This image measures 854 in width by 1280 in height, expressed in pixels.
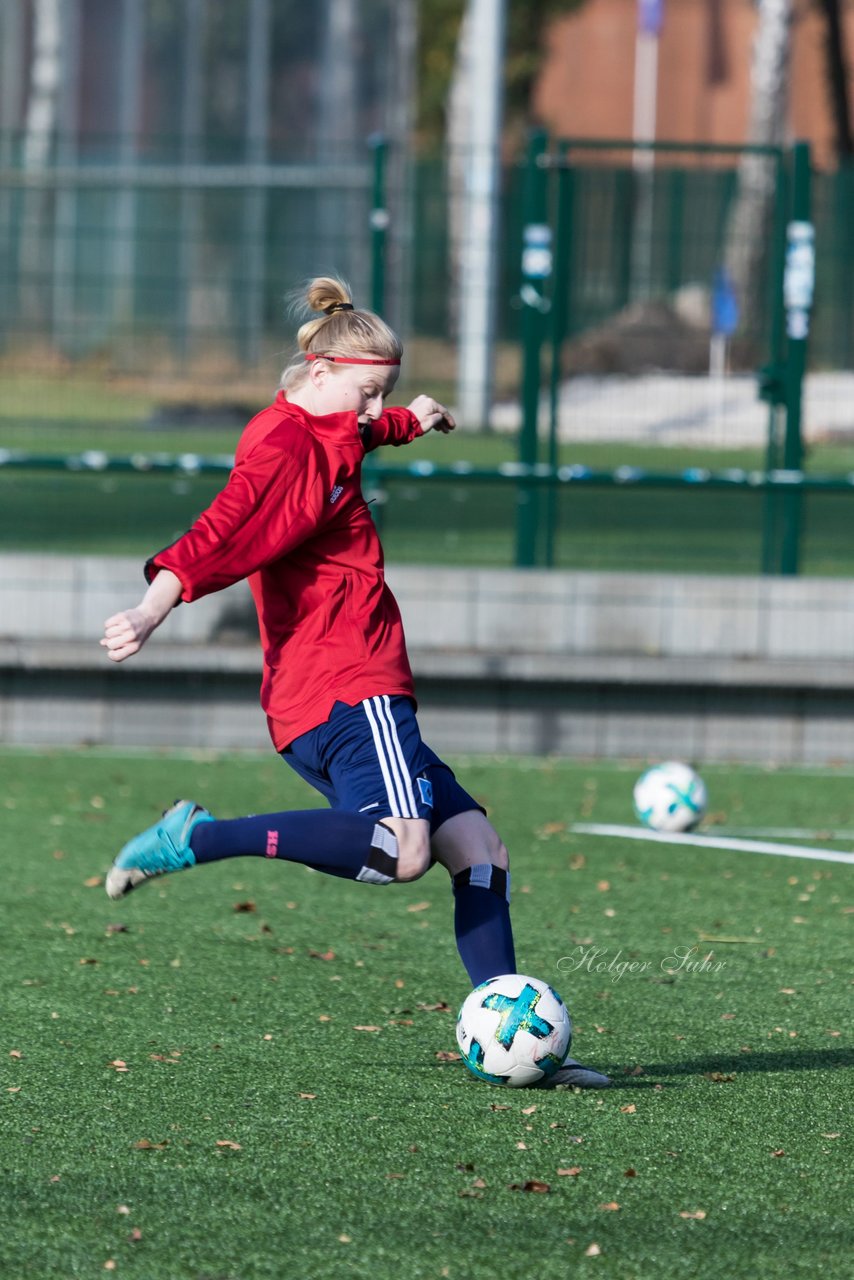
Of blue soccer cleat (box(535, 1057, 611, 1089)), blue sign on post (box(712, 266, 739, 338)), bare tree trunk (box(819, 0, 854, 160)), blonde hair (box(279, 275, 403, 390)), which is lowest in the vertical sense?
blue soccer cleat (box(535, 1057, 611, 1089))

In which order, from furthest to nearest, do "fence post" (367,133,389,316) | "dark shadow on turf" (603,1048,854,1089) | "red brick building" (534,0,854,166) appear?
1. "red brick building" (534,0,854,166)
2. "fence post" (367,133,389,316)
3. "dark shadow on turf" (603,1048,854,1089)

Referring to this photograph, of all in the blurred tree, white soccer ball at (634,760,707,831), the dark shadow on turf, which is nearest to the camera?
the dark shadow on turf

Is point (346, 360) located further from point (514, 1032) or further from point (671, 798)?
point (671, 798)

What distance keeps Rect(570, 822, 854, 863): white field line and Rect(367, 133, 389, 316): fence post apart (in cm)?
352

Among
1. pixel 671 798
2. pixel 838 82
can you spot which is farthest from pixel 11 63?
pixel 671 798

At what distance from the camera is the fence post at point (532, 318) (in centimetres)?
1080

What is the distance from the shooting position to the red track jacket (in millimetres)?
4461

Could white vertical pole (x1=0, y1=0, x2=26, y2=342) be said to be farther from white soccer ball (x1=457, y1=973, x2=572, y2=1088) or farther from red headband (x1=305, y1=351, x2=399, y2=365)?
white soccer ball (x1=457, y1=973, x2=572, y2=1088)

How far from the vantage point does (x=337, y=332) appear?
15.3 feet

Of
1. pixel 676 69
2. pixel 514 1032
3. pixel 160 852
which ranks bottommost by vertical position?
pixel 514 1032

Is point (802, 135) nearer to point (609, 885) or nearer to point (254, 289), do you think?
point (254, 289)

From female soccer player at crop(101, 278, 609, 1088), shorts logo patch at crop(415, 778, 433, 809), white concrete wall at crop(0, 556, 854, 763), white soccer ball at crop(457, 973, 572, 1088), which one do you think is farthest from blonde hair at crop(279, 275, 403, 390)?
white concrete wall at crop(0, 556, 854, 763)

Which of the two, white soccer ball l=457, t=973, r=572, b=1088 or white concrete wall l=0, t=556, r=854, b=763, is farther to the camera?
white concrete wall l=0, t=556, r=854, b=763

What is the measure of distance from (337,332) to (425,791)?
1.10 m
